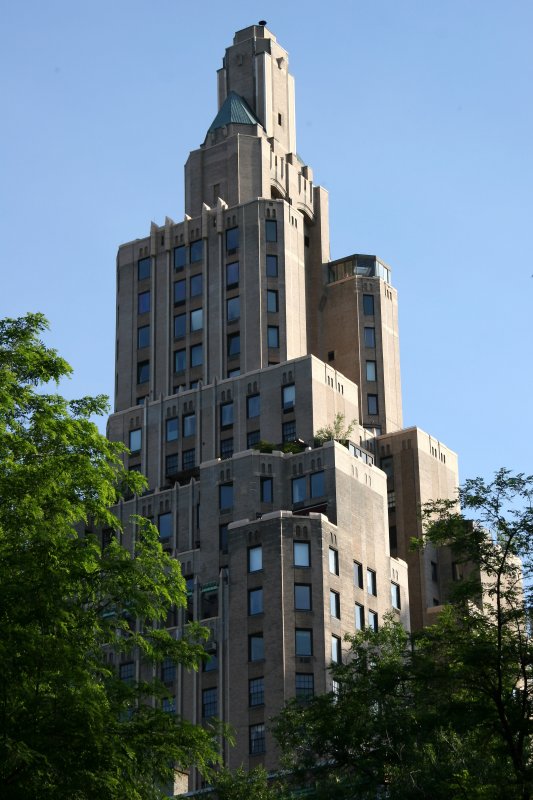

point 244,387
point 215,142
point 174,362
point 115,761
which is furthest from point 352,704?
point 215,142

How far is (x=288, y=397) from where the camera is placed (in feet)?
375

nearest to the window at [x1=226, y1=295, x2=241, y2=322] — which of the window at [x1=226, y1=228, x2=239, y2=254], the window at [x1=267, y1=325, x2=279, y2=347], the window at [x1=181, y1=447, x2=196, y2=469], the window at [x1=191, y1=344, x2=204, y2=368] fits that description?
the window at [x1=267, y1=325, x2=279, y2=347]

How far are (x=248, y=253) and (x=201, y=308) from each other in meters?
5.64

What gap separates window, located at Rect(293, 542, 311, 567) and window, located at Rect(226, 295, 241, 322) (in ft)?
92.2

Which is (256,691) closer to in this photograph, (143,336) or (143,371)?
(143,371)

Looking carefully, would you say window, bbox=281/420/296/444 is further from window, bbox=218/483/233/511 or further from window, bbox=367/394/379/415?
window, bbox=367/394/379/415

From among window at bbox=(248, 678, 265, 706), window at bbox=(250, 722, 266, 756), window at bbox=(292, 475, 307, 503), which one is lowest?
window at bbox=(250, 722, 266, 756)

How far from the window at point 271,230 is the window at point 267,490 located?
25068mm

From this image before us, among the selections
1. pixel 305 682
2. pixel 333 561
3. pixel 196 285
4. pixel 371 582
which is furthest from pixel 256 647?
pixel 196 285

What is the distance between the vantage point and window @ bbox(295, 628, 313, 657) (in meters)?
96.6

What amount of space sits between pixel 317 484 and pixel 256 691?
15738 mm

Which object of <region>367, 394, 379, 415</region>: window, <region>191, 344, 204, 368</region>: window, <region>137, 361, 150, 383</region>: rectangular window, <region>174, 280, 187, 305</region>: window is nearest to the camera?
<region>191, 344, 204, 368</region>: window

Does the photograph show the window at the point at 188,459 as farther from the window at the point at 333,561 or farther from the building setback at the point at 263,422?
the window at the point at 333,561

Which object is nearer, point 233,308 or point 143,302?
point 233,308
